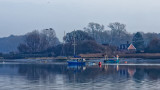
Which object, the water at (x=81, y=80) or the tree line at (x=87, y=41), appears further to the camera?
the tree line at (x=87, y=41)

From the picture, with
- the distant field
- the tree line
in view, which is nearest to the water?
the tree line

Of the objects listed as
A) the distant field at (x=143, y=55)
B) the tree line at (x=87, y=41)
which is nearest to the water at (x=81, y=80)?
the tree line at (x=87, y=41)

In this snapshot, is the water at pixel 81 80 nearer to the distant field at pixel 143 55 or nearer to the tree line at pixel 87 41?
the tree line at pixel 87 41

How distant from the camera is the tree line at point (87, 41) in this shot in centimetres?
13912

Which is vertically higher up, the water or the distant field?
the distant field

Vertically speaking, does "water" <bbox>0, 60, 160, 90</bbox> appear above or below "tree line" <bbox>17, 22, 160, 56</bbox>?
below

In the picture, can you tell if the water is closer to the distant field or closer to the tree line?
the tree line

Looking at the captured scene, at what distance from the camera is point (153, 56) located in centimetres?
12838

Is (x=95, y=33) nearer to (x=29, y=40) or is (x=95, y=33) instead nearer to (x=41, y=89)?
(x=29, y=40)

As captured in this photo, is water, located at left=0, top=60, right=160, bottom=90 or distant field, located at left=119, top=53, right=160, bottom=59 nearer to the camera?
water, located at left=0, top=60, right=160, bottom=90

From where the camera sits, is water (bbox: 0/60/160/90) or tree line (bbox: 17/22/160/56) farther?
tree line (bbox: 17/22/160/56)

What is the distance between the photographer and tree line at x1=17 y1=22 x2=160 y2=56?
139 m

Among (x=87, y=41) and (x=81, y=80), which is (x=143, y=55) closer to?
(x=87, y=41)

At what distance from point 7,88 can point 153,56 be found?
102 m
